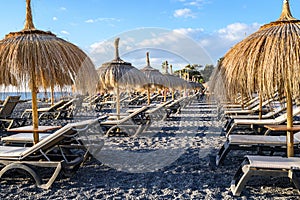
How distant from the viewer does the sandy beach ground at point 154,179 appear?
3.12 metres

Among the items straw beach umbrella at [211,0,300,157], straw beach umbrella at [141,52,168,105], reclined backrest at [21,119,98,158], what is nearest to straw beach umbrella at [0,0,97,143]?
reclined backrest at [21,119,98,158]

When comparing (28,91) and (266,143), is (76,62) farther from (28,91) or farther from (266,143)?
(266,143)

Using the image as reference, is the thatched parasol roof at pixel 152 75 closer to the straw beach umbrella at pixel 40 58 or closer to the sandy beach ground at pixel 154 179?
the sandy beach ground at pixel 154 179

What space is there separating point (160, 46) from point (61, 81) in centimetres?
300

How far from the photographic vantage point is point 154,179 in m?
3.65

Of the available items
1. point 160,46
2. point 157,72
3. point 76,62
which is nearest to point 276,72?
point 76,62

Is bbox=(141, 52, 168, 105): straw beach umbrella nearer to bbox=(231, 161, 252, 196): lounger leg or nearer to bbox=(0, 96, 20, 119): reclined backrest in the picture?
bbox=(0, 96, 20, 119): reclined backrest

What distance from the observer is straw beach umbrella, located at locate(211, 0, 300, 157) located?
2.85 meters

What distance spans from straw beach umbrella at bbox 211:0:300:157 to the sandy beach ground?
0.90 m

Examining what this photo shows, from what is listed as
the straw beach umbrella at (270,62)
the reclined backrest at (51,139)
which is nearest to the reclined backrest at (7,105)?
the reclined backrest at (51,139)

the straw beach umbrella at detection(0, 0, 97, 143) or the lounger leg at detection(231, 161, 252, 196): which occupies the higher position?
the straw beach umbrella at detection(0, 0, 97, 143)

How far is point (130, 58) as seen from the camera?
320 inches

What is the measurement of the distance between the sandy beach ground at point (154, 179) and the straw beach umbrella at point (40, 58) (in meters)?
1.37

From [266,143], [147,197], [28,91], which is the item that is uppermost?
[28,91]
